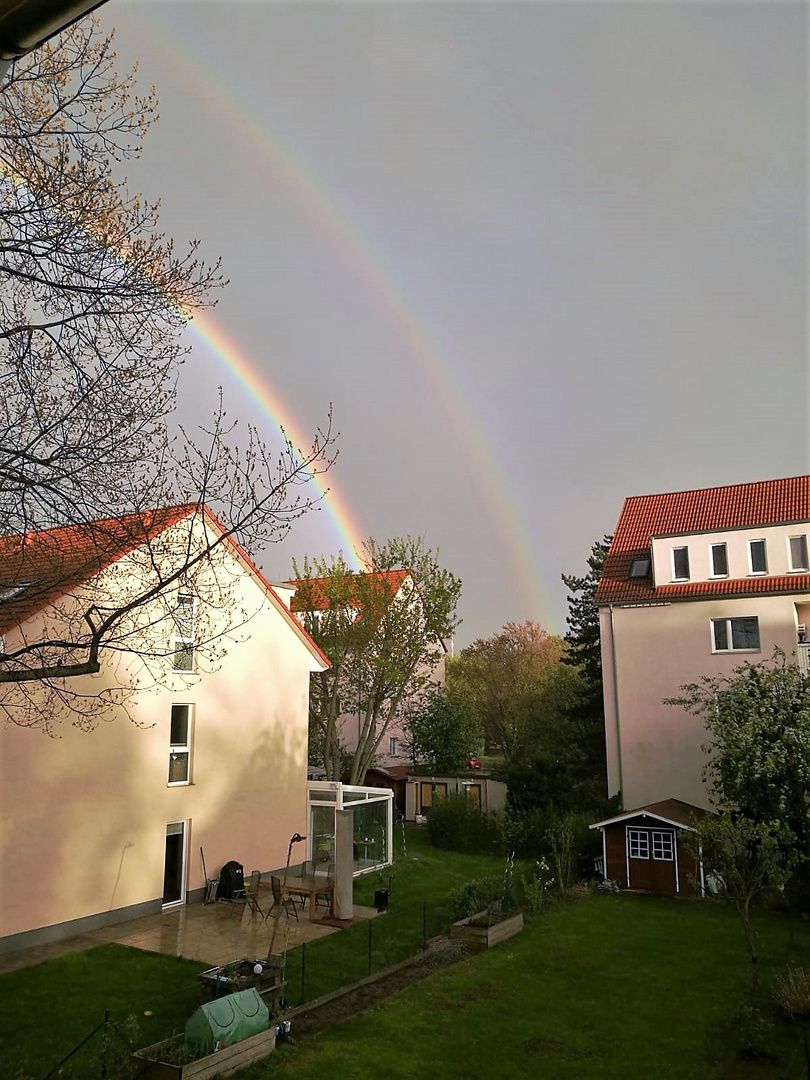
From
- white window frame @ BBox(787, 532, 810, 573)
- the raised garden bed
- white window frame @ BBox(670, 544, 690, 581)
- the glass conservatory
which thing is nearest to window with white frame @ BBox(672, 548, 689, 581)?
white window frame @ BBox(670, 544, 690, 581)

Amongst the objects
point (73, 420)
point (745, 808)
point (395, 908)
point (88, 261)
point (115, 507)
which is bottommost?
point (395, 908)

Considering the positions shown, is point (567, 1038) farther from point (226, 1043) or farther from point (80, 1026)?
point (80, 1026)

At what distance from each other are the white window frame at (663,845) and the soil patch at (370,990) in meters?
7.49

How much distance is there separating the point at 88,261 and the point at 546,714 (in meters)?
31.2

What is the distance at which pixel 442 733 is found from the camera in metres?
35.4

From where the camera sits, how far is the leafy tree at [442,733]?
115 ft

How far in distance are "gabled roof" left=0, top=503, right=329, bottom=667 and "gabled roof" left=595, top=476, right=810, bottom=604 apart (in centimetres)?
2119

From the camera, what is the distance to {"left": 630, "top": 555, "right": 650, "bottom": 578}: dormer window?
28.1 m

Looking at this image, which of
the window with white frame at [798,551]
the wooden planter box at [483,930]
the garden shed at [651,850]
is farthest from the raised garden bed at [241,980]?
the window with white frame at [798,551]

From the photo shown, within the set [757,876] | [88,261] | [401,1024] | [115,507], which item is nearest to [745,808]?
[757,876]

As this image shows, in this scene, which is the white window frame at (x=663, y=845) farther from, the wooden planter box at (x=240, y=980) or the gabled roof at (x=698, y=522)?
the wooden planter box at (x=240, y=980)

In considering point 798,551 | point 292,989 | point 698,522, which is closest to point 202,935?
point 292,989

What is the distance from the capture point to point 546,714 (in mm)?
35188

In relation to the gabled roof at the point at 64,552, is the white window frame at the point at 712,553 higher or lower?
higher
